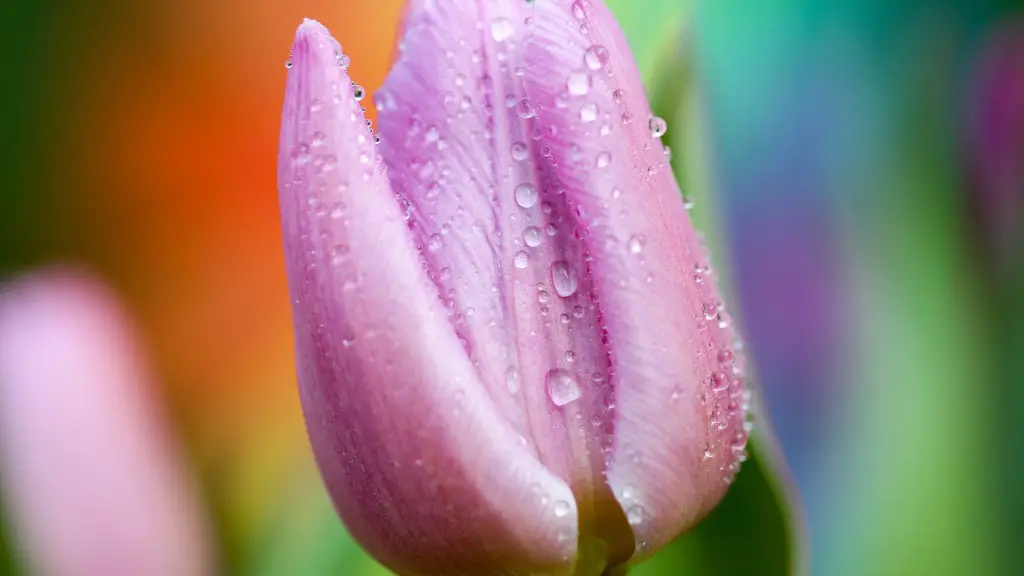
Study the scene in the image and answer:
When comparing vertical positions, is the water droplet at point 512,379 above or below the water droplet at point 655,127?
below

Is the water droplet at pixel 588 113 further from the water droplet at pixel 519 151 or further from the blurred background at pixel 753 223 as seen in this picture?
the blurred background at pixel 753 223

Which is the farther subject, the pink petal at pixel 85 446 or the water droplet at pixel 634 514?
the pink petal at pixel 85 446

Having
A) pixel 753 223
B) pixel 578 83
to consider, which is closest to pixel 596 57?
pixel 578 83

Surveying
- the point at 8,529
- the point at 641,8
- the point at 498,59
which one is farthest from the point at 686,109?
the point at 8,529

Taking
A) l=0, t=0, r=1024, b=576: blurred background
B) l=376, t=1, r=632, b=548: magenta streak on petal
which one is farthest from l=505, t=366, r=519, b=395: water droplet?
l=0, t=0, r=1024, b=576: blurred background

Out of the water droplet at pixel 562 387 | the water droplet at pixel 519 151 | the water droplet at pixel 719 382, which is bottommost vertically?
the water droplet at pixel 719 382

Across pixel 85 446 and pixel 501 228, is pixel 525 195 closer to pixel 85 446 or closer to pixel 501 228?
pixel 501 228

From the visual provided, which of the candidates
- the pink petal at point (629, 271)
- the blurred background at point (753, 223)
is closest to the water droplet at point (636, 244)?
the pink petal at point (629, 271)
